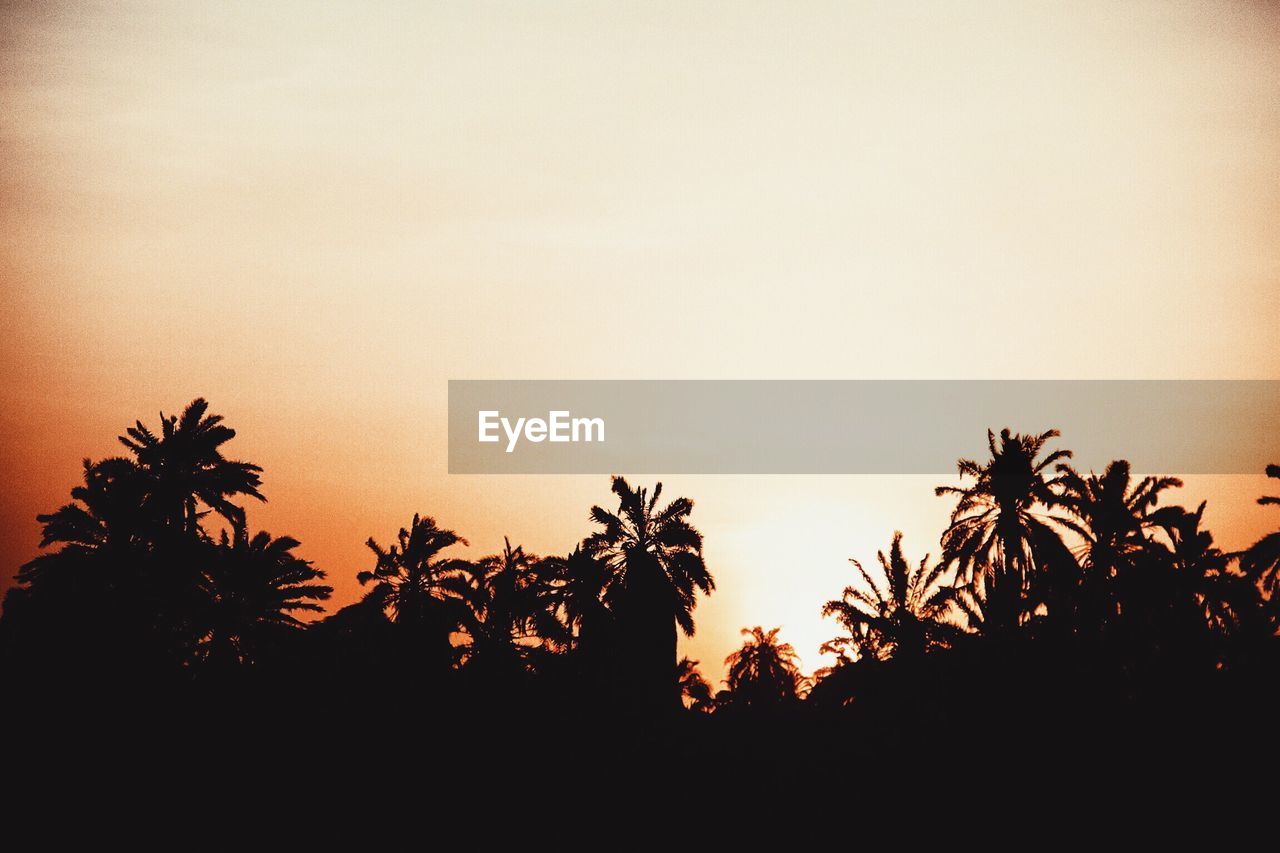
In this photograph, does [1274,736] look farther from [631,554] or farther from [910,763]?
[631,554]

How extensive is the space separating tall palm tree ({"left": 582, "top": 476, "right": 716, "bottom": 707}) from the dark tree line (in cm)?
9

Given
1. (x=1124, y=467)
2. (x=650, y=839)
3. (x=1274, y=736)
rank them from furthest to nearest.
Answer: (x=1124, y=467) < (x=1274, y=736) < (x=650, y=839)

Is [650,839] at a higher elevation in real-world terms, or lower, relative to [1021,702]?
lower

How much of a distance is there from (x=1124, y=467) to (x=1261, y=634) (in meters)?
8.33

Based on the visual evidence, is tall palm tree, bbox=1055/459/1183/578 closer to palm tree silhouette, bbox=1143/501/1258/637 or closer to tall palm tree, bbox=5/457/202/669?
palm tree silhouette, bbox=1143/501/1258/637

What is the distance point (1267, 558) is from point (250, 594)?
38.4m

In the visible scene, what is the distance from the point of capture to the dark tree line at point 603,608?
142ft

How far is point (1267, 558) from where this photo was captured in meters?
46.7

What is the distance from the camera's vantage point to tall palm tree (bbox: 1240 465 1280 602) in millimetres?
46531

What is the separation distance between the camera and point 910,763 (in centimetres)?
3781

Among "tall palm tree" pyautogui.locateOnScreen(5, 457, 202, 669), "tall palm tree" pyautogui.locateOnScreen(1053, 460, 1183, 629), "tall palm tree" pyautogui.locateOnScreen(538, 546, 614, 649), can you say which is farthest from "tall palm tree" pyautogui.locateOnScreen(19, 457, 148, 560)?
"tall palm tree" pyautogui.locateOnScreen(1053, 460, 1183, 629)

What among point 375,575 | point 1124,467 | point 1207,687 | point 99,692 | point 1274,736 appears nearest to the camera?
point 1274,736

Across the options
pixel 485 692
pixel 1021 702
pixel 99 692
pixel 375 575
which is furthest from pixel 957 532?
pixel 99 692

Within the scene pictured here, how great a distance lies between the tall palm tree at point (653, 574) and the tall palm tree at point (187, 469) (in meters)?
14.3
